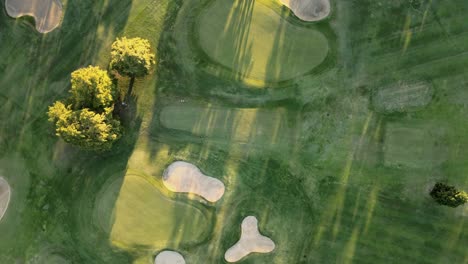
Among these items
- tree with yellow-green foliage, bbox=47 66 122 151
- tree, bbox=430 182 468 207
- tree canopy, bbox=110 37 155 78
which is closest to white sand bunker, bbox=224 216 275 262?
tree with yellow-green foliage, bbox=47 66 122 151

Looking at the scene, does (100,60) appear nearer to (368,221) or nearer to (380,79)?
(380,79)

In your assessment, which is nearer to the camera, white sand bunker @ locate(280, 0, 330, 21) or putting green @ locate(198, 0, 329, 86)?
putting green @ locate(198, 0, 329, 86)

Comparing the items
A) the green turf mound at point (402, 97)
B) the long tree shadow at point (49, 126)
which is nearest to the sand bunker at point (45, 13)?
the long tree shadow at point (49, 126)

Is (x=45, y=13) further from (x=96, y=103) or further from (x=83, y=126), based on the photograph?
(x=83, y=126)

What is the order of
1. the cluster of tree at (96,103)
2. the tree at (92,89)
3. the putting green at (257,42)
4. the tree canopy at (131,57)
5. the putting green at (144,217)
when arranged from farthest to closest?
1. the putting green at (257,42)
2. the putting green at (144,217)
3. the tree canopy at (131,57)
4. the tree at (92,89)
5. the cluster of tree at (96,103)

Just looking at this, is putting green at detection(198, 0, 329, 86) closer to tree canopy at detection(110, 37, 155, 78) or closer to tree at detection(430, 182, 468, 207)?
tree canopy at detection(110, 37, 155, 78)

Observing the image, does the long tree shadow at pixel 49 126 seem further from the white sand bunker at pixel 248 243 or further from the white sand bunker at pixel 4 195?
the white sand bunker at pixel 248 243

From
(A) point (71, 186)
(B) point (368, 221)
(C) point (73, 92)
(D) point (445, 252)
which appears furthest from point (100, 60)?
(D) point (445, 252)
